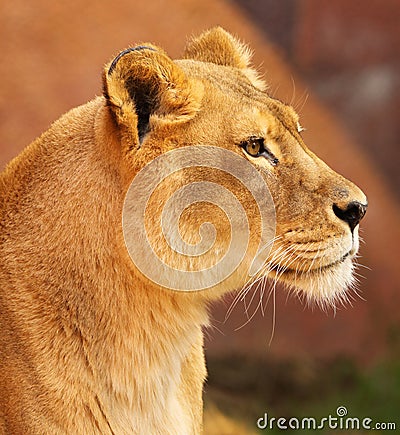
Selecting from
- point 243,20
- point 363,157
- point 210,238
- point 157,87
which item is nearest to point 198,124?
point 157,87

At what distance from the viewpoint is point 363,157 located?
17.7 ft

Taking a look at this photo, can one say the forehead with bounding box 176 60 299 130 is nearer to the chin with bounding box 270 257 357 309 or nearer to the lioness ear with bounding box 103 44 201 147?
the lioness ear with bounding box 103 44 201 147

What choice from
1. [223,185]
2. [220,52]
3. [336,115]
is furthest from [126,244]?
[336,115]

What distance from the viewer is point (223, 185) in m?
2.34

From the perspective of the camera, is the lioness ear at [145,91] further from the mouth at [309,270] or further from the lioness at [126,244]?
the mouth at [309,270]

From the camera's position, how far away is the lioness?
231cm

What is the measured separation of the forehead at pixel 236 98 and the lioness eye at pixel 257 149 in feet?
0.18

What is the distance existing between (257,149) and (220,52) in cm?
57

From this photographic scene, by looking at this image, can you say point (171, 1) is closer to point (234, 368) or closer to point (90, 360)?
point (234, 368)

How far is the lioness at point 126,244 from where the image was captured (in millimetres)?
2307

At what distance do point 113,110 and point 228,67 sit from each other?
575 mm

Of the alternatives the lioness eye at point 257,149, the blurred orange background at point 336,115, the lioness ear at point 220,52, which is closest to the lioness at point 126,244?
the lioness eye at point 257,149

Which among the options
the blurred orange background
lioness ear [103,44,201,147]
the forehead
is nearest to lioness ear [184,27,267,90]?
the forehead

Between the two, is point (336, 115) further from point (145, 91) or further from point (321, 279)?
point (145, 91)
